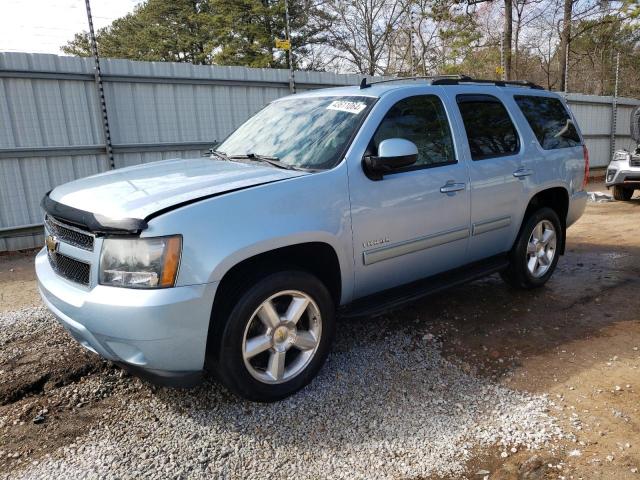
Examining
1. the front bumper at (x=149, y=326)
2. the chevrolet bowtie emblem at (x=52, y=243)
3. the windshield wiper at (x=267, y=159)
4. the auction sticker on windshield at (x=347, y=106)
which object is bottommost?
the front bumper at (x=149, y=326)

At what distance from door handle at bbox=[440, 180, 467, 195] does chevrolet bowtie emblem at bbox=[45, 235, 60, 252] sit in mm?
2610

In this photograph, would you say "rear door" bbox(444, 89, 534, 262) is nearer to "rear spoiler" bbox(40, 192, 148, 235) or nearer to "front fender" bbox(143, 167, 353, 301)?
"front fender" bbox(143, 167, 353, 301)

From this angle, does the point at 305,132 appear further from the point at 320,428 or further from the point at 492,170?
the point at 320,428

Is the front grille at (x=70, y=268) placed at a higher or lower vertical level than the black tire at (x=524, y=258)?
higher

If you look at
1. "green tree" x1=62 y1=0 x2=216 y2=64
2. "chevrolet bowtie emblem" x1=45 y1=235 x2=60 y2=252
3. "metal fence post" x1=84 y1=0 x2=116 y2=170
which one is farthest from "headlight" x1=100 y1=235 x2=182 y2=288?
"green tree" x1=62 y1=0 x2=216 y2=64

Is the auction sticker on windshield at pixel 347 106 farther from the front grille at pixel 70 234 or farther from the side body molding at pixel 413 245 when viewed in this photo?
the front grille at pixel 70 234

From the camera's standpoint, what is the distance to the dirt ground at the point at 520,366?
8.33 ft

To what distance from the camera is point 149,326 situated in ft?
7.93

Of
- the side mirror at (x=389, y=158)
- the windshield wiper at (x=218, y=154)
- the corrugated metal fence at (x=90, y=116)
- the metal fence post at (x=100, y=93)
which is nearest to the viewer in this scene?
the side mirror at (x=389, y=158)

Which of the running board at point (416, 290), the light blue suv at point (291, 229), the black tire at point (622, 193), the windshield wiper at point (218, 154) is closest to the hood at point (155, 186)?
the light blue suv at point (291, 229)

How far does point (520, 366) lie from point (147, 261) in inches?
103

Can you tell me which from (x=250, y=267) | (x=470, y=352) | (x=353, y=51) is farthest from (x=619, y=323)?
(x=353, y=51)

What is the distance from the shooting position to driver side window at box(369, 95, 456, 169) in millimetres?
3502

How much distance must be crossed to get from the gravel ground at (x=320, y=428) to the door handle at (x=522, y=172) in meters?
1.84
